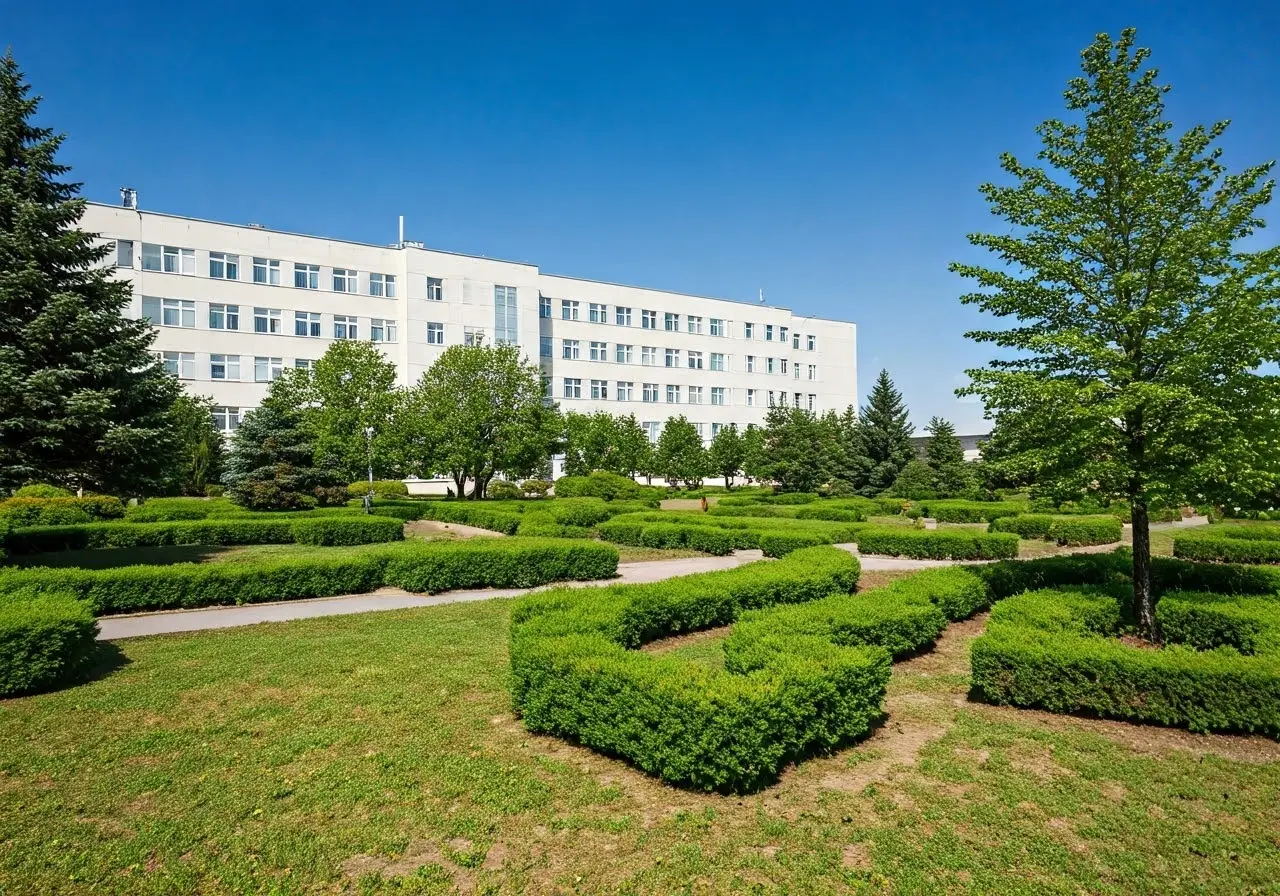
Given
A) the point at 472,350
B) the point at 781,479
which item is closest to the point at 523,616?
the point at 472,350

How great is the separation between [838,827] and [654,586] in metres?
5.67

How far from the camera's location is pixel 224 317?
129 ft

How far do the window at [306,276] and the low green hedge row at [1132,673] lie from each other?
141ft

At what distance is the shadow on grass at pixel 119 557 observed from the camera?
48.9 ft

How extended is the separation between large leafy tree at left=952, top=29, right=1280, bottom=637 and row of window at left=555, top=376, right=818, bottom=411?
132ft

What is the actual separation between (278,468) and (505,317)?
22817 millimetres

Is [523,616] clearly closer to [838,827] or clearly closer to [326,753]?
[326,753]

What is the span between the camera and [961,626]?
1055 centimetres

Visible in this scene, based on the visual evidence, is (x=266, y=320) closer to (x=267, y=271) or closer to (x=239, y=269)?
(x=267, y=271)

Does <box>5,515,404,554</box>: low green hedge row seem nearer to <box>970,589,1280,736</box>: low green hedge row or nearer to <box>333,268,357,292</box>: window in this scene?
<box>970,589,1280,736</box>: low green hedge row

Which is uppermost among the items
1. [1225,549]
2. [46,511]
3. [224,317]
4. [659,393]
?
[224,317]

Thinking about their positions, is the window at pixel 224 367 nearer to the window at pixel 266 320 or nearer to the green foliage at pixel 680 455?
the window at pixel 266 320

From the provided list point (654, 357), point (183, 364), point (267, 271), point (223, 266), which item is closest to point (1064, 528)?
point (654, 357)

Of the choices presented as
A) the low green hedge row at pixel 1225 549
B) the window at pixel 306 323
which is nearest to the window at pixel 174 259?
→ the window at pixel 306 323
